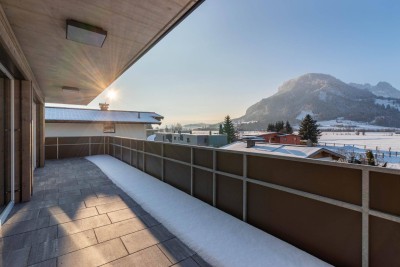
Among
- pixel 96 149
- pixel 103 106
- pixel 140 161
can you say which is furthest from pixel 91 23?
pixel 103 106

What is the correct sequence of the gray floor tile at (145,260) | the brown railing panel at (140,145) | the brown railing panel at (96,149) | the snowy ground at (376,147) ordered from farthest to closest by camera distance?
the snowy ground at (376,147), the brown railing panel at (96,149), the brown railing panel at (140,145), the gray floor tile at (145,260)

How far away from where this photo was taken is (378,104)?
180125 millimetres

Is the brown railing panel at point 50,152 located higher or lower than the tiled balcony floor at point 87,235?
higher

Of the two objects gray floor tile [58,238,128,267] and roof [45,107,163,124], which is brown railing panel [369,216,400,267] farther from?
roof [45,107,163,124]

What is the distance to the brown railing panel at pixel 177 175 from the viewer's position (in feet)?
17.6

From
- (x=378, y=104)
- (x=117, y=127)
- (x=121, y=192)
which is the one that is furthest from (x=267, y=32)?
(x=378, y=104)

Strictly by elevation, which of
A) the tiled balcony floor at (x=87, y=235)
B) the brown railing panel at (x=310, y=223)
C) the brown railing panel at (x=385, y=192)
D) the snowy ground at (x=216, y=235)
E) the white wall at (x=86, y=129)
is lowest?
the tiled balcony floor at (x=87, y=235)

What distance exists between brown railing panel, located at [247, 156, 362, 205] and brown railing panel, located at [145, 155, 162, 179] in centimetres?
399

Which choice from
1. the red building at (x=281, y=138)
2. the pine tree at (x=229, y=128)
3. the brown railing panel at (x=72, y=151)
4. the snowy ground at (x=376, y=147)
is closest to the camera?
the brown railing panel at (x=72, y=151)

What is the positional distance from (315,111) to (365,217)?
Result: 205648mm

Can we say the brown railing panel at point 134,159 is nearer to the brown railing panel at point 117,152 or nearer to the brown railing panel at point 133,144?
the brown railing panel at point 133,144

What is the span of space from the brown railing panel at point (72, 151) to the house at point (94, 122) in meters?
3.20

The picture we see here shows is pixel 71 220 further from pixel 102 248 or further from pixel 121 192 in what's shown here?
pixel 121 192

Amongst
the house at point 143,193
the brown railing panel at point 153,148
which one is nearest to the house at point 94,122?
the brown railing panel at point 153,148
